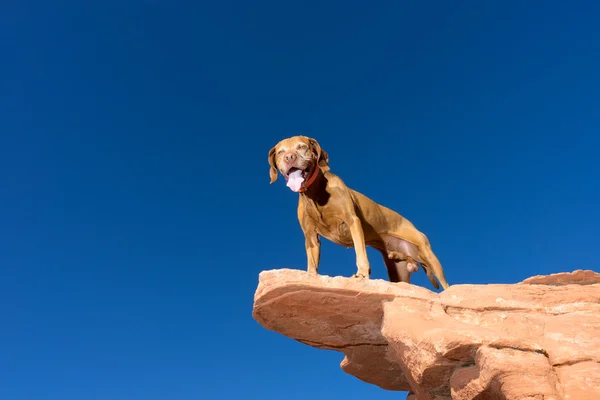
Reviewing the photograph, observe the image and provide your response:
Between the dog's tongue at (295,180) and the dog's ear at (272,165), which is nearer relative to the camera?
the dog's tongue at (295,180)

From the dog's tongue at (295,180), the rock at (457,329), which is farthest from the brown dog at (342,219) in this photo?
the rock at (457,329)

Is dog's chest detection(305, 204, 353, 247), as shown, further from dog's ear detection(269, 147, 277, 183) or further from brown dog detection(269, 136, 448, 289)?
dog's ear detection(269, 147, 277, 183)

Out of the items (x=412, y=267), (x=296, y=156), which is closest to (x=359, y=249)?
(x=296, y=156)

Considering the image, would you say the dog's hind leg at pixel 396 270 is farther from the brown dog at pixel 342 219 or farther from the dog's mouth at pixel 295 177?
the dog's mouth at pixel 295 177

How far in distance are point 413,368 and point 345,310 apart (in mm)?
1281

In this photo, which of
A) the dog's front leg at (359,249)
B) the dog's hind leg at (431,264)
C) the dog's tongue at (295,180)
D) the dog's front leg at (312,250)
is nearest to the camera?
the dog's front leg at (359,249)

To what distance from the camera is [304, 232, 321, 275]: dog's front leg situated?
8.64 m

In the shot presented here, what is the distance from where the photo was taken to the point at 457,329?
6250 mm

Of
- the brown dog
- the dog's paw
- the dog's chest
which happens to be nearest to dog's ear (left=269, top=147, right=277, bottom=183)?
the brown dog

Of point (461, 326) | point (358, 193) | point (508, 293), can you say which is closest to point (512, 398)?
point (461, 326)

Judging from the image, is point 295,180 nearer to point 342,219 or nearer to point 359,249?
point 342,219

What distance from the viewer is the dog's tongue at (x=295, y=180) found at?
807cm

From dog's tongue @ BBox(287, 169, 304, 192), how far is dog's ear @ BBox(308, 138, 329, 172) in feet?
1.96

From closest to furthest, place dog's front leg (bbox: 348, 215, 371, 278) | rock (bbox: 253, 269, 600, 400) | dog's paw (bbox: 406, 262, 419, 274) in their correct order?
rock (bbox: 253, 269, 600, 400)
dog's front leg (bbox: 348, 215, 371, 278)
dog's paw (bbox: 406, 262, 419, 274)
